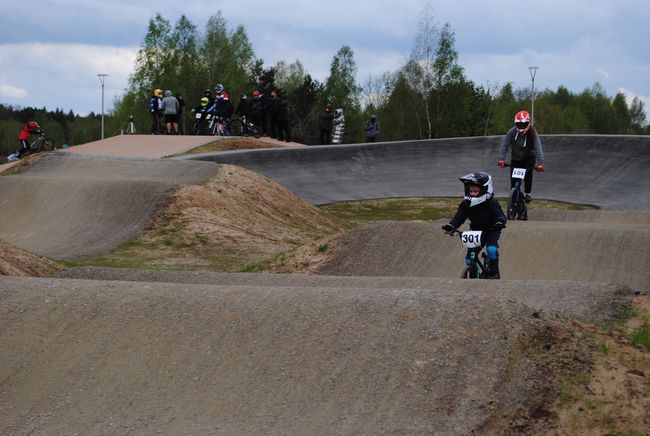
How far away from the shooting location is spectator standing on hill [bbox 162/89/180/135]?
119 ft

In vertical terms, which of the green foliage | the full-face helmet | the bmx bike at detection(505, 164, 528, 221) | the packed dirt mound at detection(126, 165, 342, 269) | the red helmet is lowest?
the packed dirt mound at detection(126, 165, 342, 269)

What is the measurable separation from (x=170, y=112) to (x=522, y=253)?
25.4 m

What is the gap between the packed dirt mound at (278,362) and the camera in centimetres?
667

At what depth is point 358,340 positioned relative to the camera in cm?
753

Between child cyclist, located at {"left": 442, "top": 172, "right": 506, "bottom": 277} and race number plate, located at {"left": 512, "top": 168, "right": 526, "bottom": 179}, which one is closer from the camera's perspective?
child cyclist, located at {"left": 442, "top": 172, "right": 506, "bottom": 277}

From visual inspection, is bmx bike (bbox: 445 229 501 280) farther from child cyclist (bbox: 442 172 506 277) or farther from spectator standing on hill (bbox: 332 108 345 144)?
spectator standing on hill (bbox: 332 108 345 144)

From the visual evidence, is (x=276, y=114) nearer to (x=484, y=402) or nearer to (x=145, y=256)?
(x=145, y=256)

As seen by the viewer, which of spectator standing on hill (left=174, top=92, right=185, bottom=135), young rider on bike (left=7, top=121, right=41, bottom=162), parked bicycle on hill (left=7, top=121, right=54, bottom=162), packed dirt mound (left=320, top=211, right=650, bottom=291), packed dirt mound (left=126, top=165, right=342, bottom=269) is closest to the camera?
packed dirt mound (left=320, top=211, right=650, bottom=291)

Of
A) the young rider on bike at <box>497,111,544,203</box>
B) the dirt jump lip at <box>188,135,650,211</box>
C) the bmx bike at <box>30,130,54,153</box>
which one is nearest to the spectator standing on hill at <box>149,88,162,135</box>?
the bmx bike at <box>30,130,54,153</box>

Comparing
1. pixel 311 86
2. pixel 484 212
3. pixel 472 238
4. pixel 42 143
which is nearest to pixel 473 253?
pixel 472 238

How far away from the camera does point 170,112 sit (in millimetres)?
37312

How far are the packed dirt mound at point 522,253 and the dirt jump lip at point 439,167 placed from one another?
13.5 metres

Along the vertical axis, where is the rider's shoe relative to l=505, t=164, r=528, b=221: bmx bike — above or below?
below

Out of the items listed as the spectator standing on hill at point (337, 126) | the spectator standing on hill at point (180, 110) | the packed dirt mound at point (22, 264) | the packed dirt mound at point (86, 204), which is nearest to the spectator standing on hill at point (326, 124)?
the spectator standing on hill at point (337, 126)
